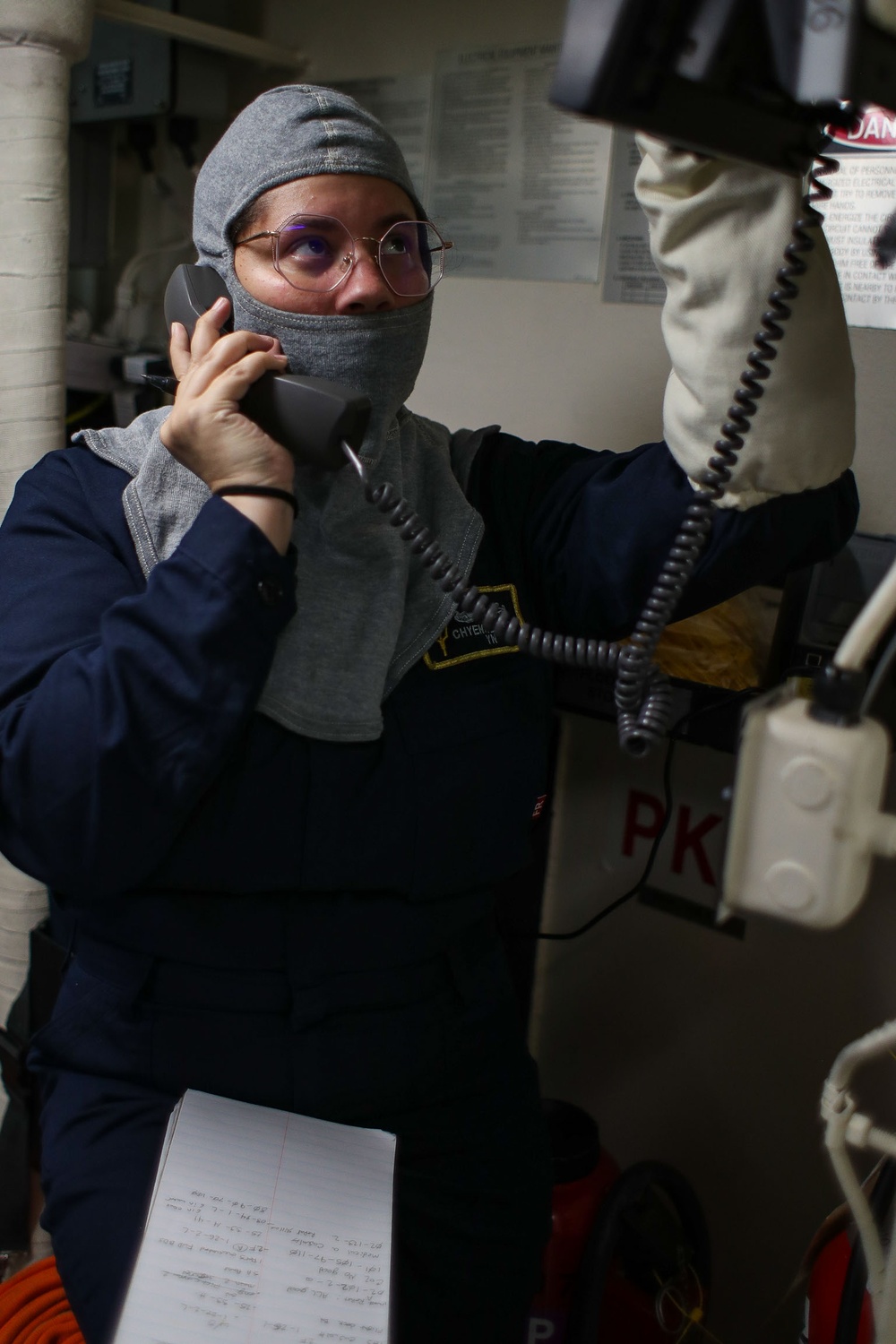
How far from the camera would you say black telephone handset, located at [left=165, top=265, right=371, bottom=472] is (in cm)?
99

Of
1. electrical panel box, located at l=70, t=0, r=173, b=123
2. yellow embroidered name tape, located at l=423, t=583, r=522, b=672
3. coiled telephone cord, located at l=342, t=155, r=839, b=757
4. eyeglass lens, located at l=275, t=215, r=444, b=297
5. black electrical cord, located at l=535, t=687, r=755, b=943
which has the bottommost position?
black electrical cord, located at l=535, t=687, r=755, b=943

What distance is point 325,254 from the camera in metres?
1.10

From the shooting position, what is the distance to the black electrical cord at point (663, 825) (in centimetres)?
124

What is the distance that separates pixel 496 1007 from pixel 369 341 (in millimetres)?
728

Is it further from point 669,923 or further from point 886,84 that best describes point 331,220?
point 669,923

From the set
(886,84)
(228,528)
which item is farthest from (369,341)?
(886,84)

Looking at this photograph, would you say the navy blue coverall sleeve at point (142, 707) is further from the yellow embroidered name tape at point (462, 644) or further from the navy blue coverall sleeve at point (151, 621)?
the yellow embroidered name tape at point (462, 644)

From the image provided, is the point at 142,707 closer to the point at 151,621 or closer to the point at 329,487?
the point at 151,621

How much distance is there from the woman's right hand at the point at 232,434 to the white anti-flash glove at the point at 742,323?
0.36m

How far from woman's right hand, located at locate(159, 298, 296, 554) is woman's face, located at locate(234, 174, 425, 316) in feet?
0.25

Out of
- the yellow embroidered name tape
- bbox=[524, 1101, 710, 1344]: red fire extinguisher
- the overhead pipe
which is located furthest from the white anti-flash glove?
the overhead pipe

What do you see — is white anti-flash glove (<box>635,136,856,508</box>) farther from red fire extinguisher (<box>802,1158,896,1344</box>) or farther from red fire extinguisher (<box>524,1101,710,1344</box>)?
red fire extinguisher (<box>524,1101,710,1344</box>)

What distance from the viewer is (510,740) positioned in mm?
1189

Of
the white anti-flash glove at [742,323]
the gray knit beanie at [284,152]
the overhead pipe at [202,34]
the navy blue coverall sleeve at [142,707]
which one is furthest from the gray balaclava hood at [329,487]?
the overhead pipe at [202,34]
